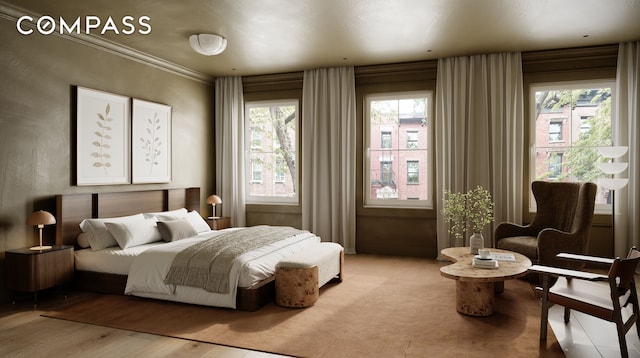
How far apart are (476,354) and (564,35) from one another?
3.88 meters

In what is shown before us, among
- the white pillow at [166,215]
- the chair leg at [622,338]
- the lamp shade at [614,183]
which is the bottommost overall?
the chair leg at [622,338]

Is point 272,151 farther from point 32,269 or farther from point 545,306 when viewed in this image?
point 545,306

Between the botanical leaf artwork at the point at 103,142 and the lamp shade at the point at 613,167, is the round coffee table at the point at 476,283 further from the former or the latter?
the botanical leaf artwork at the point at 103,142

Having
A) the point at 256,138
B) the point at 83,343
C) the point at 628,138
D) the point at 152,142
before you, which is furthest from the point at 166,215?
the point at 628,138

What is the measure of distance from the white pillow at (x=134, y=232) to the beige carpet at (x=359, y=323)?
598 mm

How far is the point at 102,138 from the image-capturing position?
5.15 meters

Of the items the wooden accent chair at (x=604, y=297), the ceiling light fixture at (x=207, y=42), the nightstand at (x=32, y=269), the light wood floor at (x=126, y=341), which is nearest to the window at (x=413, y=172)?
the light wood floor at (x=126, y=341)

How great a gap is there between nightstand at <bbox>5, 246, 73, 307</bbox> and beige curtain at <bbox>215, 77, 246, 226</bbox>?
3.15 m

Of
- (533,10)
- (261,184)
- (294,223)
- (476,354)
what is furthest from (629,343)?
(261,184)

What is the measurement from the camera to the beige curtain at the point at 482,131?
5766mm

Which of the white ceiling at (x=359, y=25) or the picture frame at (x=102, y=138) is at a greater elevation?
the white ceiling at (x=359, y=25)

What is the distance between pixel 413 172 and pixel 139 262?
3.84m

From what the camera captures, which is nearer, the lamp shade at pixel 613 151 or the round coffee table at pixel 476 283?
the round coffee table at pixel 476 283

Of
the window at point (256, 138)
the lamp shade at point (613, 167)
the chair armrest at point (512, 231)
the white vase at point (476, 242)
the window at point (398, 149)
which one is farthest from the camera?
the window at point (256, 138)
